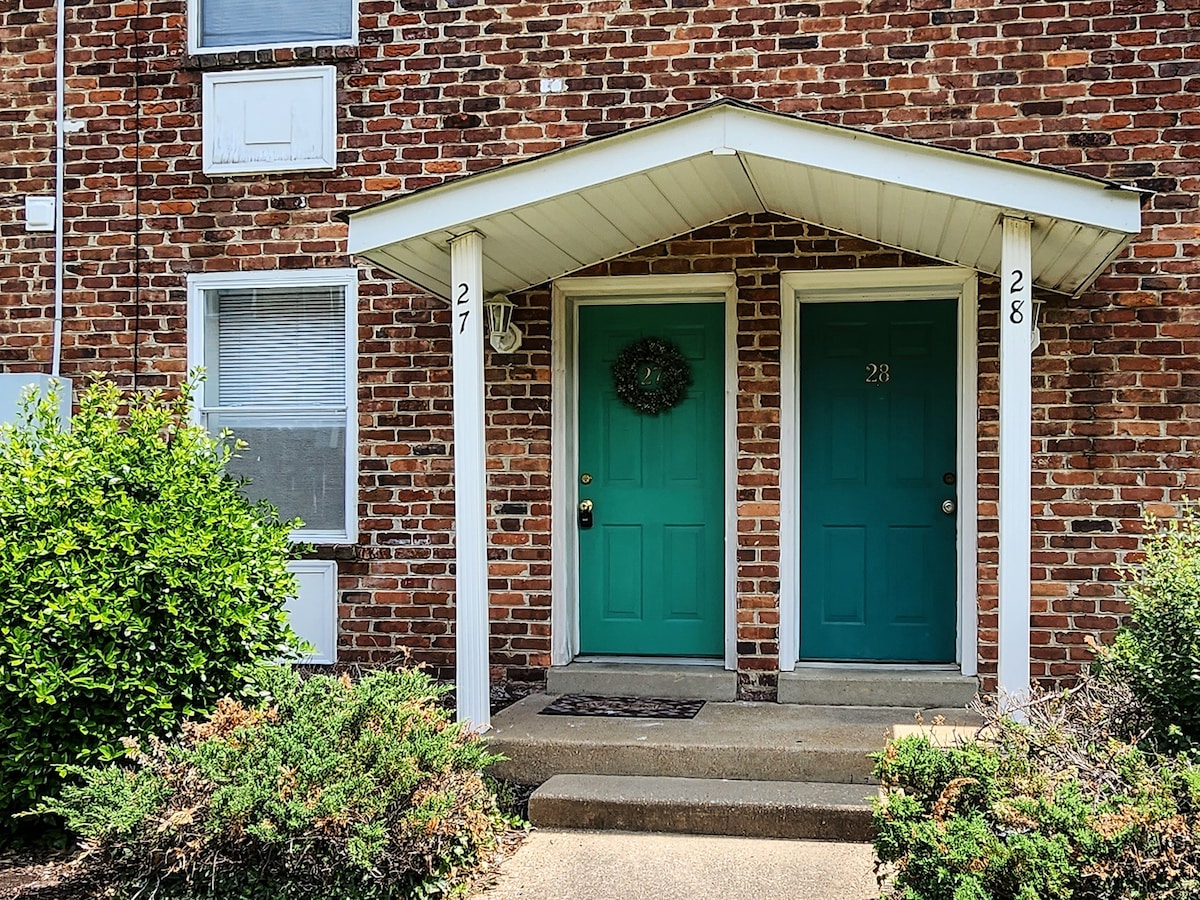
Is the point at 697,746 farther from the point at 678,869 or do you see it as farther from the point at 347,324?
the point at 347,324

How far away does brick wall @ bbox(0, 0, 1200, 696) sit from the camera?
6504 mm

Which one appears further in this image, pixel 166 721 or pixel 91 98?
pixel 91 98

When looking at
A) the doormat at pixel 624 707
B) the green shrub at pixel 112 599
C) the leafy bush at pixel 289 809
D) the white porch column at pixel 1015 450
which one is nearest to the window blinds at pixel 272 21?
the green shrub at pixel 112 599

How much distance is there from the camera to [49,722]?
198 inches

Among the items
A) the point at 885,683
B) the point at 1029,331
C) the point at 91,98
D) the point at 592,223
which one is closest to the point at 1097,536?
the point at 885,683

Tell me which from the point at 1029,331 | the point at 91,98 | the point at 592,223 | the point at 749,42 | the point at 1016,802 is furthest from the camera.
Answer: the point at 91,98

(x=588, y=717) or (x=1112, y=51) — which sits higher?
(x=1112, y=51)

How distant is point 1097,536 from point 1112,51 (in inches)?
95.2

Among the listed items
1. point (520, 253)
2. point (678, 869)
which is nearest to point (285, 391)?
point (520, 253)

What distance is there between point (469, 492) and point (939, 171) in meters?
2.40

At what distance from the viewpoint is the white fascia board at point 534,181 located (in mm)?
5438

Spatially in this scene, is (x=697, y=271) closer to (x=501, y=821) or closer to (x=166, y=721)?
(x=501, y=821)

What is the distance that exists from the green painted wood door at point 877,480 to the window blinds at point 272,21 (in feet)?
10.1

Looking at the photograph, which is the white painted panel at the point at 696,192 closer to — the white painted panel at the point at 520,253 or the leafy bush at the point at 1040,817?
the white painted panel at the point at 520,253
